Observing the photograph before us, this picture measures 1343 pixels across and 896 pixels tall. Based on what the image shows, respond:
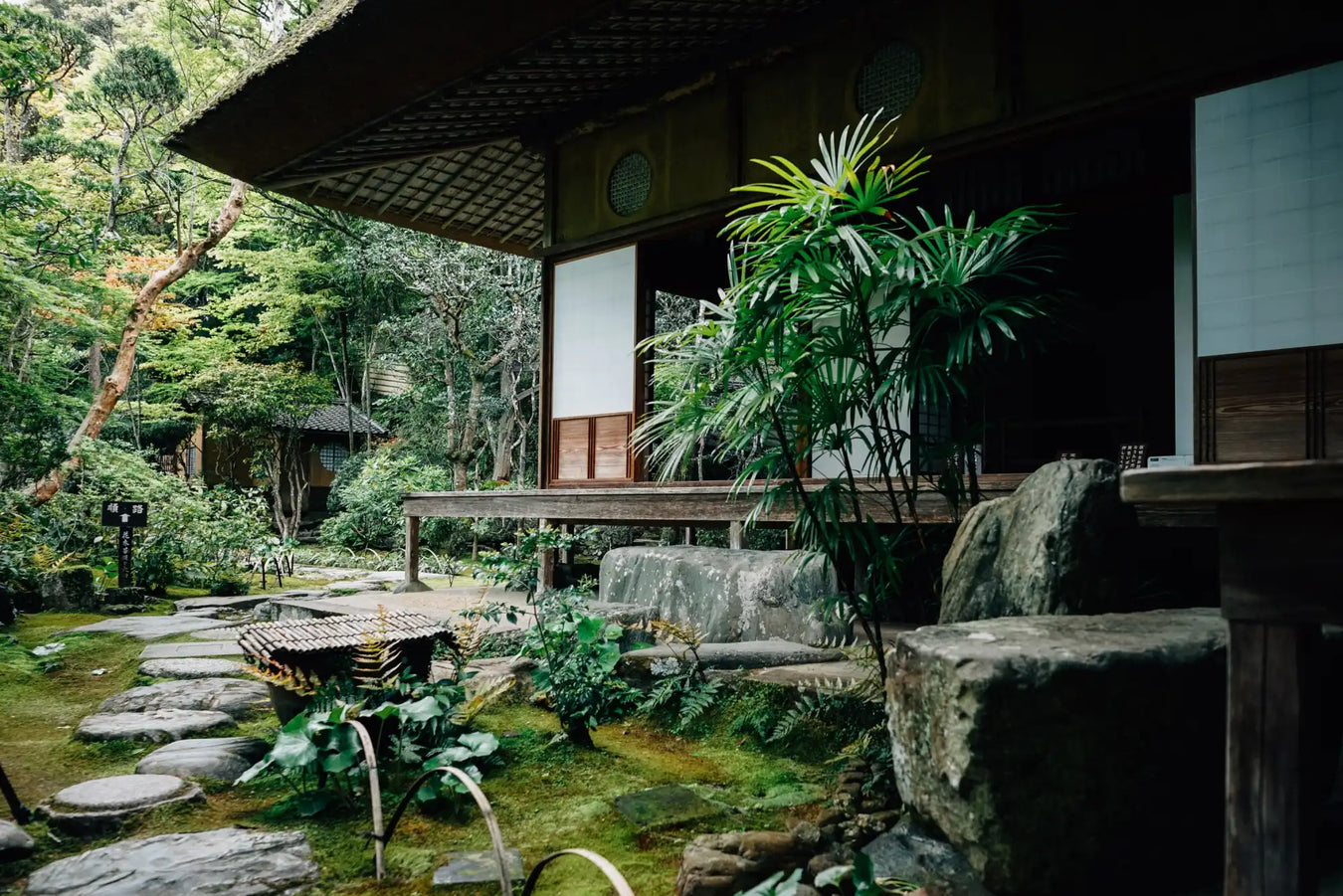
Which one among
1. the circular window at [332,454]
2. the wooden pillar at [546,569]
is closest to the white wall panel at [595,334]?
the wooden pillar at [546,569]

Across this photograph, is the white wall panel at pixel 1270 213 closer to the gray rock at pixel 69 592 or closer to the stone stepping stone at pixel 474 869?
the stone stepping stone at pixel 474 869

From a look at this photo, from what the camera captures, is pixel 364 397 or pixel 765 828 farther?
pixel 364 397

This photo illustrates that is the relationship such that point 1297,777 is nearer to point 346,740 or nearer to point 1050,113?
point 346,740

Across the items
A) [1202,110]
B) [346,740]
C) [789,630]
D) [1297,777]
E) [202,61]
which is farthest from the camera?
[202,61]

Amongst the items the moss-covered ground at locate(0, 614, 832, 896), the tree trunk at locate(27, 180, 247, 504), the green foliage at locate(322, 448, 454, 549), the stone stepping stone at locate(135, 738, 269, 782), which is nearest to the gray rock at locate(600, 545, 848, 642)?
the moss-covered ground at locate(0, 614, 832, 896)

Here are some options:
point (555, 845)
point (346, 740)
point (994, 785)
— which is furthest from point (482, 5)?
point (994, 785)

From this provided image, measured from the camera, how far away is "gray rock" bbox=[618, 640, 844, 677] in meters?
4.46

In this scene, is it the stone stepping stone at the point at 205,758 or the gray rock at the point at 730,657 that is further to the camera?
the gray rock at the point at 730,657

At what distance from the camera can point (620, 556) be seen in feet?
21.0

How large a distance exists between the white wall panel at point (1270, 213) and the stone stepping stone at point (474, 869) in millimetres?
4135

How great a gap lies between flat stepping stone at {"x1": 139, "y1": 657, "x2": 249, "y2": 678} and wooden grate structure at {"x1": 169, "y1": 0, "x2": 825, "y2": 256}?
425 cm

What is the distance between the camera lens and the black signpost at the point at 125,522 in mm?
8875

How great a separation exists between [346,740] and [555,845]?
0.87 m

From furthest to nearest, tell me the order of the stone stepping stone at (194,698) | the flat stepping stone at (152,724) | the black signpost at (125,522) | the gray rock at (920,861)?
1. the black signpost at (125,522)
2. the stone stepping stone at (194,698)
3. the flat stepping stone at (152,724)
4. the gray rock at (920,861)
